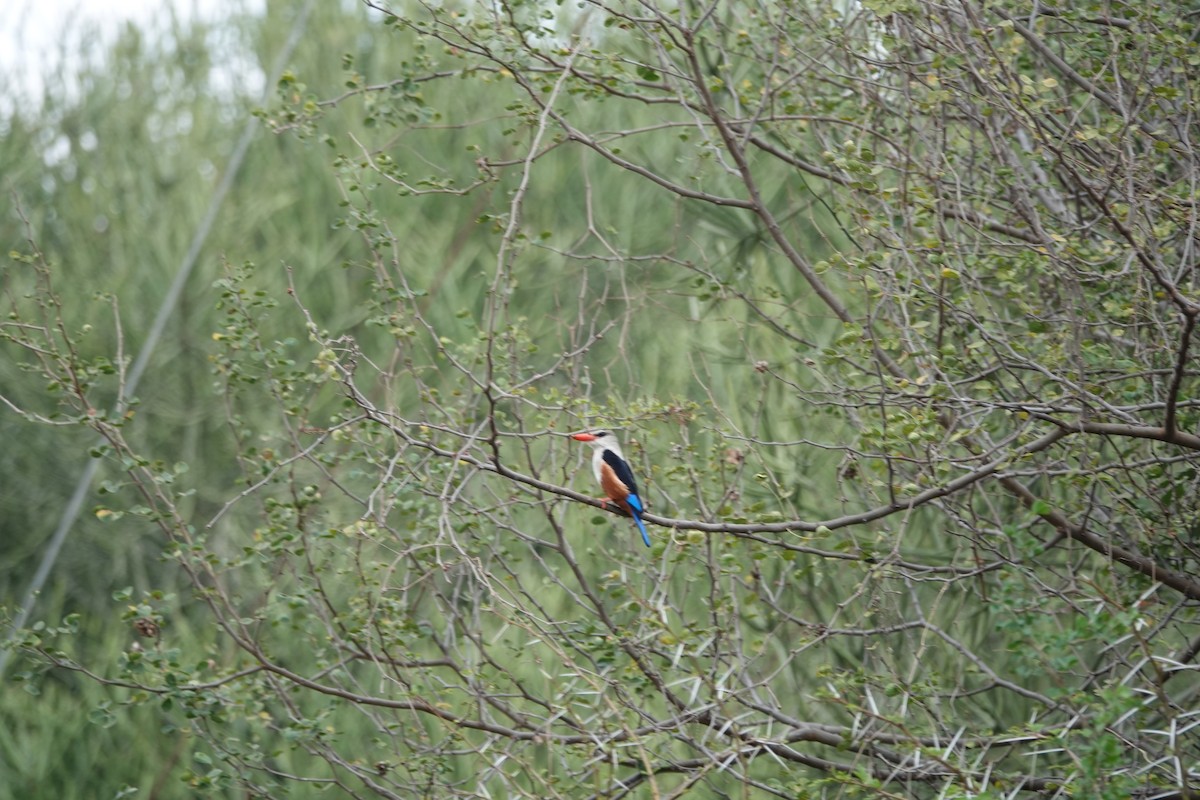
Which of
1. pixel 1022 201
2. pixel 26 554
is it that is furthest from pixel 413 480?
pixel 26 554

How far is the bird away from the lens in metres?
4.57

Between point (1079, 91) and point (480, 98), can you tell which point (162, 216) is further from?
point (1079, 91)

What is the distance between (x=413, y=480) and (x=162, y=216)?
398 inches

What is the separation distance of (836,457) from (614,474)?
1835 millimetres

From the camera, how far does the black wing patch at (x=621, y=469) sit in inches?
184

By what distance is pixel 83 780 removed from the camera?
1011cm

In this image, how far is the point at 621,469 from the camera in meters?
4.77

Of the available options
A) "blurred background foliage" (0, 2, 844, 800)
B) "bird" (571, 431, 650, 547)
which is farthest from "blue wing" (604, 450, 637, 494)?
"blurred background foliage" (0, 2, 844, 800)

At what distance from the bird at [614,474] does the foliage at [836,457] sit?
80 mm

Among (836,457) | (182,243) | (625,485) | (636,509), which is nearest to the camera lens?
(636,509)

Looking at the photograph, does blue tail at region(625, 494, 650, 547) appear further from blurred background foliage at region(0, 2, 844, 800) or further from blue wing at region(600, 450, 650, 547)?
blurred background foliage at region(0, 2, 844, 800)

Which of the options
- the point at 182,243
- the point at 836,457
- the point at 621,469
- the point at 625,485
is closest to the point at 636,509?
the point at 625,485

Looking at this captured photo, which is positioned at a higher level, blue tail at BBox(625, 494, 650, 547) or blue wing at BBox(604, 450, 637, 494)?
blue wing at BBox(604, 450, 637, 494)

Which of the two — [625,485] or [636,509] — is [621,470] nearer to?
[625,485]
